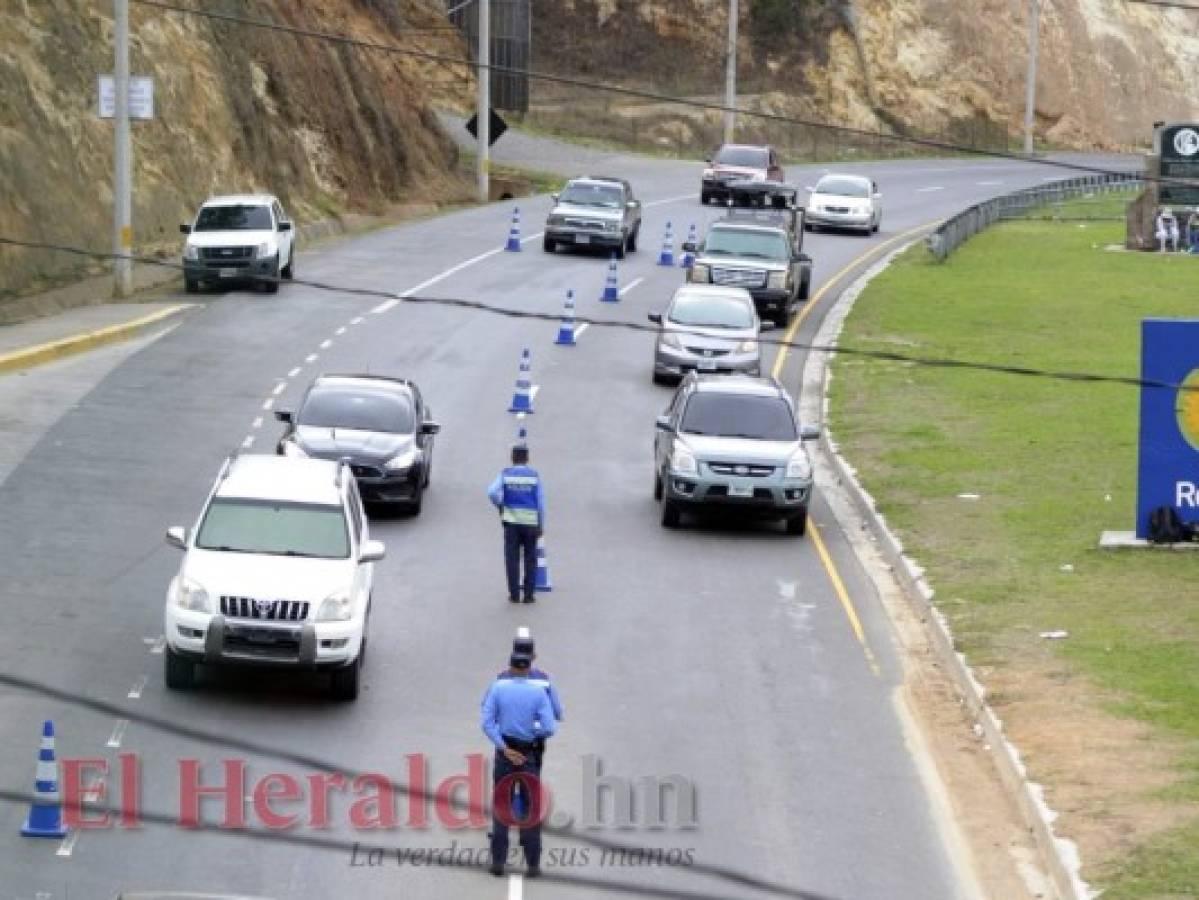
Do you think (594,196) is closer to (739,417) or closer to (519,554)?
(739,417)

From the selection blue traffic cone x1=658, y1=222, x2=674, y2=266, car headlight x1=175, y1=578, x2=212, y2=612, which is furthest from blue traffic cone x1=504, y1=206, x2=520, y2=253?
car headlight x1=175, y1=578, x2=212, y2=612

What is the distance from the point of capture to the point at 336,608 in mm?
20281

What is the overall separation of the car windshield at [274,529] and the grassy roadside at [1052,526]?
227 inches

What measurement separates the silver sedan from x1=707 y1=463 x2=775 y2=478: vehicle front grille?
9843mm

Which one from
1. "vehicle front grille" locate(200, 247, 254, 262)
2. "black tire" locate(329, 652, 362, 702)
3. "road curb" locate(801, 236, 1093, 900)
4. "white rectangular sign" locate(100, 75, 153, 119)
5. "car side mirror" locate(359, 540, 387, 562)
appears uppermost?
"white rectangular sign" locate(100, 75, 153, 119)

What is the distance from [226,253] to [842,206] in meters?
22.0

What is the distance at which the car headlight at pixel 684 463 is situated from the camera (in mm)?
28891

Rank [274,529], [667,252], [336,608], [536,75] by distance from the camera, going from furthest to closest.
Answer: [667,252]
[536,75]
[274,529]
[336,608]

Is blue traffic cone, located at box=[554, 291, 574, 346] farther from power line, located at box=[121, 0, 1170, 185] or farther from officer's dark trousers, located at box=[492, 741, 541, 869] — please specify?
officer's dark trousers, located at box=[492, 741, 541, 869]

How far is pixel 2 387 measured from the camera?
36750mm

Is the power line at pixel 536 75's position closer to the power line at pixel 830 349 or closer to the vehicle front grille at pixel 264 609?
the power line at pixel 830 349

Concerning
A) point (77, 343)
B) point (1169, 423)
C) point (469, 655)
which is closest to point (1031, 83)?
point (77, 343)

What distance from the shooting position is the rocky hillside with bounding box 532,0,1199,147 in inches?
3915

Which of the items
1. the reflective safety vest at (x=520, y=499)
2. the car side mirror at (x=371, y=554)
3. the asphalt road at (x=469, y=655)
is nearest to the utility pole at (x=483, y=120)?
the asphalt road at (x=469, y=655)
